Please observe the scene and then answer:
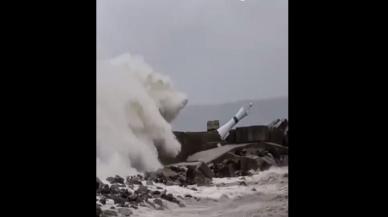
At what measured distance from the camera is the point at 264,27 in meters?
2.14

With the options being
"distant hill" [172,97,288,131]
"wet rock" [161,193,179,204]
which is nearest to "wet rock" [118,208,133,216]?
"wet rock" [161,193,179,204]

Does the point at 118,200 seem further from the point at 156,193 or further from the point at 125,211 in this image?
the point at 156,193

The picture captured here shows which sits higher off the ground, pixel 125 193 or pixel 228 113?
pixel 228 113

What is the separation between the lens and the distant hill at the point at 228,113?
6.84 ft

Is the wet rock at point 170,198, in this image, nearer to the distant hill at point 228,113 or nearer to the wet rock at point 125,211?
the wet rock at point 125,211

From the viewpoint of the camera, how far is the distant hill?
6.84ft

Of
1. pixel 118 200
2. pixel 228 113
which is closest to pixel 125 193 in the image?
pixel 118 200

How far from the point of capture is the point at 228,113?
6.92ft

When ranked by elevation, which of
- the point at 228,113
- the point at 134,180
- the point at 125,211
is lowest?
the point at 125,211

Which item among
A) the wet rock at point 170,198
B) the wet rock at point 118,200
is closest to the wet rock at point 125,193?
the wet rock at point 118,200

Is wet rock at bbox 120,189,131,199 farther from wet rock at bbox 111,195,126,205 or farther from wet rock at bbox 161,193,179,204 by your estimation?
wet rock at bbox 161,193,179,204
